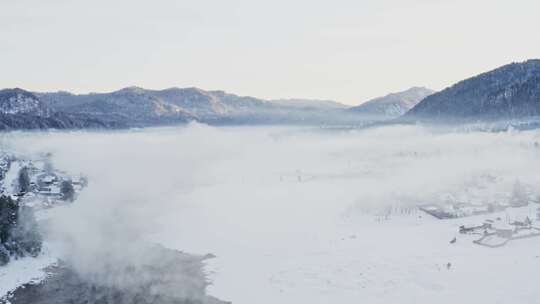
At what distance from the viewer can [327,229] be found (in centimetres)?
8794

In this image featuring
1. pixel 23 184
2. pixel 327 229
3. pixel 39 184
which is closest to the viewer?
pixel 327 229

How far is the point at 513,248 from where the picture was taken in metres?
71.9

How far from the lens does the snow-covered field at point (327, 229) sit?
193 ft

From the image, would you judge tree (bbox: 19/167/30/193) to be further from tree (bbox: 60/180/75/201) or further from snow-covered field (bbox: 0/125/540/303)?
snow-covered field (bbox: 0/125/540/303)

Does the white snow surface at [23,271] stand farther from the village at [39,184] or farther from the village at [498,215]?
the village at [498,215]

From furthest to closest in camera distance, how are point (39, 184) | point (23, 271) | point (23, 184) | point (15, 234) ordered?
1. point (39, 184)
2. point (23, 184)
3. point (15, 234)
4. point (23, 271)

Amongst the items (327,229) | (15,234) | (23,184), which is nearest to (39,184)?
(23,184)

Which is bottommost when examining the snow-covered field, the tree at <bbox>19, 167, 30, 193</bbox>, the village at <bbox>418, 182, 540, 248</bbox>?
the snow-covered field

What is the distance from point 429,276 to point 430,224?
31.6 m

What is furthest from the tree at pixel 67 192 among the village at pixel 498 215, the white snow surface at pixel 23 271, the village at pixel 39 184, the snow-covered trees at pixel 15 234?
the village at pixel 498 215

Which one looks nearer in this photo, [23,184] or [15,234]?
[15,234]

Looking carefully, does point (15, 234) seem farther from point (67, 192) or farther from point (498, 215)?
point (498, 215)

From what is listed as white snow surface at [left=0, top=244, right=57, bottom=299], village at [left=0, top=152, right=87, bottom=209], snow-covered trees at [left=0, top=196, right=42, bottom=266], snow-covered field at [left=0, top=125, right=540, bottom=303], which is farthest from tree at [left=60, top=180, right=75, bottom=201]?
white snow surface at [left=0, top=244, right=57, bottom=299]

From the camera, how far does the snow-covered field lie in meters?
58.9
